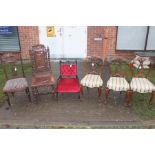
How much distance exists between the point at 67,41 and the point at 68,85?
135 inches

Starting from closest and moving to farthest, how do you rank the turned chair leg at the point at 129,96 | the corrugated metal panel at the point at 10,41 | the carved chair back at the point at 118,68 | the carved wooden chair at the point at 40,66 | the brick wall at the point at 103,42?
the turned chair leg at the point at 129,96, the carved chair back at the point at 118,68, the carved wooden chair at the point at 40,66, the brick wall at the point at 103,42, the corrugated metal panel at the point at 10,41

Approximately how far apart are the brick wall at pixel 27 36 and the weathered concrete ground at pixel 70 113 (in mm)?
3272

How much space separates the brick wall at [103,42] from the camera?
923 cm

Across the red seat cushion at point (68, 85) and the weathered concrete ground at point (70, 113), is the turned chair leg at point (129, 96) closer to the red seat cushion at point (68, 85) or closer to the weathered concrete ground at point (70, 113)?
the weathered concrete ground at point (70, 113)

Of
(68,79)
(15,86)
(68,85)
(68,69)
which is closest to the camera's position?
(15,86)

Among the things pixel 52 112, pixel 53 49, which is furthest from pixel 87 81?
pixel 53 49

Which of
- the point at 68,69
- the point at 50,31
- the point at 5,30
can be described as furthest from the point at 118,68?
the point at 5,30

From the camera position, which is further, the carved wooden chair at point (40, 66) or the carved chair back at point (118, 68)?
the carved wooden chair at point (40, 66)

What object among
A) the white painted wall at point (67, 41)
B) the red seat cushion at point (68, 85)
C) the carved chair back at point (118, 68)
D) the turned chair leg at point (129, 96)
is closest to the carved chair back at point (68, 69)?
the red seat cushion at point (68, 85)

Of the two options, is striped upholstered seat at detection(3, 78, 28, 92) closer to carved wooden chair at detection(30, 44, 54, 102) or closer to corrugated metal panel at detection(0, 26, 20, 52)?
carved wooden chair at detection(30, 44, 54, 102)

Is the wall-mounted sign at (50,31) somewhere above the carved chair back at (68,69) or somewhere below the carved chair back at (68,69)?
above

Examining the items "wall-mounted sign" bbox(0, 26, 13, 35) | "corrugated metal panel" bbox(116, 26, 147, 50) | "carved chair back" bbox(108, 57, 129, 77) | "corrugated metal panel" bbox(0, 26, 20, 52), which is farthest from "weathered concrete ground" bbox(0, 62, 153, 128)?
"wall-mounted sign" bbox(0, 26, 13, 35)

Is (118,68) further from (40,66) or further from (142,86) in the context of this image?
(40,66)

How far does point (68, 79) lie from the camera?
6855 mm
